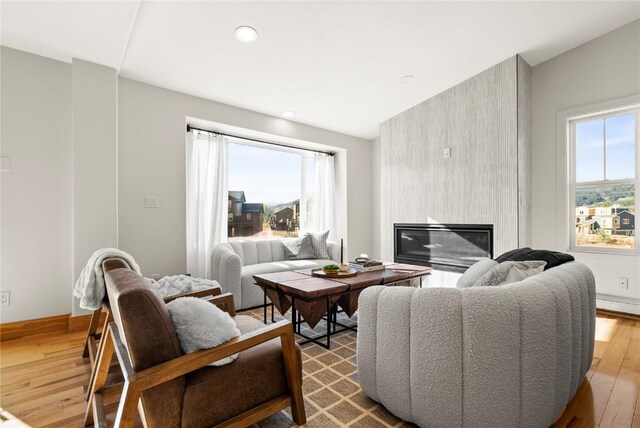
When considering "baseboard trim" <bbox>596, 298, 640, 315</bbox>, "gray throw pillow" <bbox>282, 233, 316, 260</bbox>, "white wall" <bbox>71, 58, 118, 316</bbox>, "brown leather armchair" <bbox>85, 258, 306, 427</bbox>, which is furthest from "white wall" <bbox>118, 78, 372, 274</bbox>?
"baseboard trim" <bbox>596, 298, 640, 315</bbox>

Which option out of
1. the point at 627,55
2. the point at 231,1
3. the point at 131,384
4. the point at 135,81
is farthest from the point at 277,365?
the point at 627,55

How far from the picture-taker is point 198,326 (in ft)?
4.09

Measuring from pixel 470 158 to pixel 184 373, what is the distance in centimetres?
382

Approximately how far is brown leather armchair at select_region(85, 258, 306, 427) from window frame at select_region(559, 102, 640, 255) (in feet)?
12.5

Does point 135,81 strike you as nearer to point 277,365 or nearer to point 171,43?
point 171,43

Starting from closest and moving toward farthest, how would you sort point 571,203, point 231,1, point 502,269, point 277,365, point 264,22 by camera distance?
point 277,365 → point 502,269 → point 231,1 → point 264,22 → point 571,203

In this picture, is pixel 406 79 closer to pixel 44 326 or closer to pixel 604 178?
pixel 604 178

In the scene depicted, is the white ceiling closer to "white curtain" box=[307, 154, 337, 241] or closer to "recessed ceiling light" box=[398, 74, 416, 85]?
"recessed ceiling light" box=[398, 74, 416, 85]

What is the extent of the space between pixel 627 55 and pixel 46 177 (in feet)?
19.4

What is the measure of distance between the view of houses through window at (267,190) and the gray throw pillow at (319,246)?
704 millimetres

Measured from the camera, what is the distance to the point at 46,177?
281 cm

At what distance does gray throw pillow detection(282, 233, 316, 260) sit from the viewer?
14.5 ft

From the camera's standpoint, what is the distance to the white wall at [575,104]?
3305 mm

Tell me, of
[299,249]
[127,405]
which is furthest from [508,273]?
[299,249]
